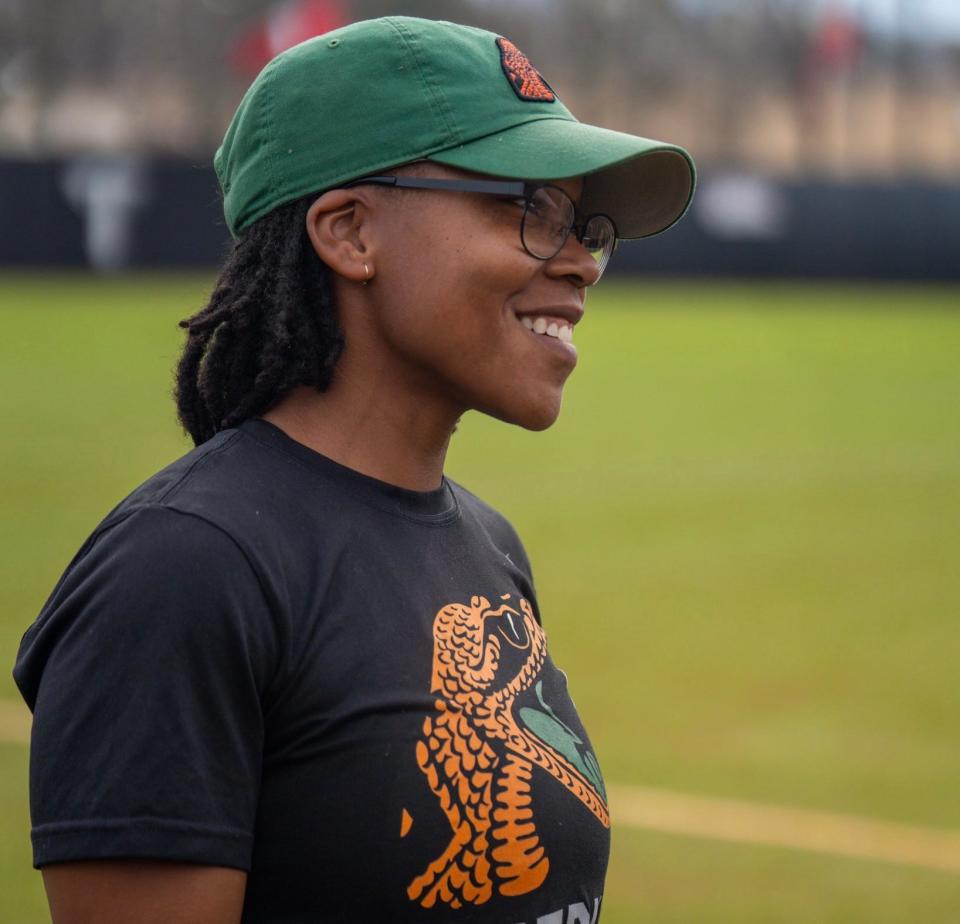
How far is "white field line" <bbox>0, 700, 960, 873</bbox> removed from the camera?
5.13 meters

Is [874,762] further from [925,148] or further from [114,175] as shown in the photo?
[925,148]

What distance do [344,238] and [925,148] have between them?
43146 mm

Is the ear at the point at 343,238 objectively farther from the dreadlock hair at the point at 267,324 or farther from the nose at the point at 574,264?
the nose at the point at 574,264

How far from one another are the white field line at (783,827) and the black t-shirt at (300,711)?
321 centimetres

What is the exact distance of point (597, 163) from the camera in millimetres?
2049

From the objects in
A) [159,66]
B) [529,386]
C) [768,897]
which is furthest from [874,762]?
[159,66]

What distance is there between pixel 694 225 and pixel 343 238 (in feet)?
84.7

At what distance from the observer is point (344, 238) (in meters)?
2.08

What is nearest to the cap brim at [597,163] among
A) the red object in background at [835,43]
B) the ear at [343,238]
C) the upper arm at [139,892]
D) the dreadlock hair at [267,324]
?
the ear at [343,238]

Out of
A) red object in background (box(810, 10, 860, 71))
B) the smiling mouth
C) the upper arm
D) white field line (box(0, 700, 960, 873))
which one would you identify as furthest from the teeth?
red object in background (box(810, 10, 860, 71))

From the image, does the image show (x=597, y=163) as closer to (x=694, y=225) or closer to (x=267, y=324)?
(x=267, y=324)

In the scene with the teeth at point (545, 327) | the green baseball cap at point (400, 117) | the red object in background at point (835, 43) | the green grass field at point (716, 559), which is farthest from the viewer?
the red object in background at point (835, 43)

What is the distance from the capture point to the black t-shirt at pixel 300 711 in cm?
174

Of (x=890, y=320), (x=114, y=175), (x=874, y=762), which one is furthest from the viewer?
(x=114, y=175)
